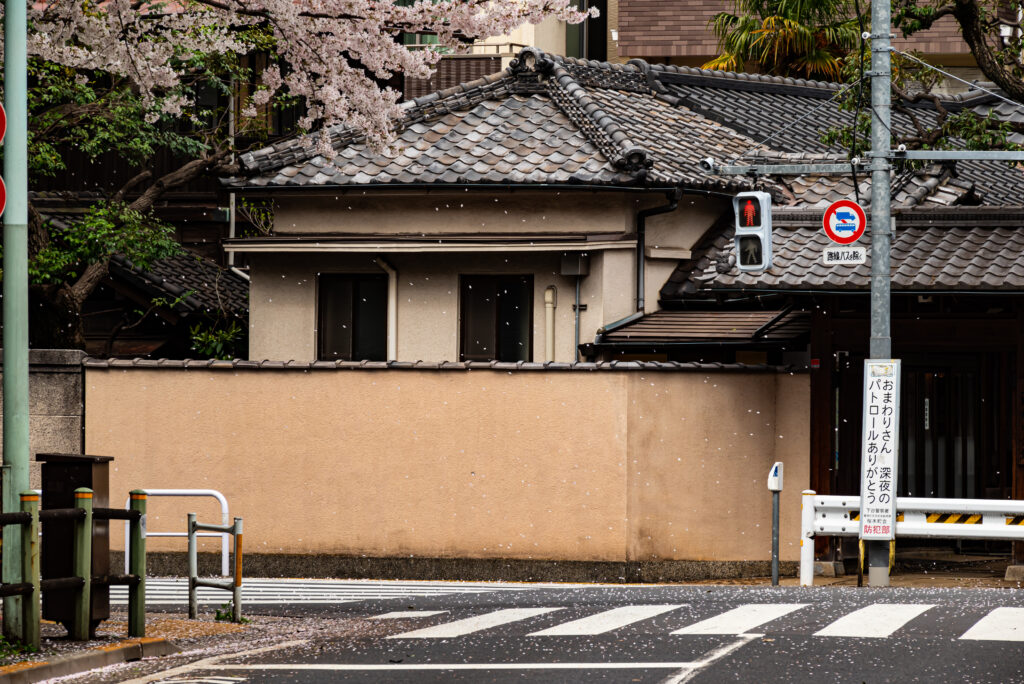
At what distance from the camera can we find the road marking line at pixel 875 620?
10609mm

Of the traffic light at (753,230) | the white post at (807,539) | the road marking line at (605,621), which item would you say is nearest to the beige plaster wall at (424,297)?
the traffic light at (753,230)

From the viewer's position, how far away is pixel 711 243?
22000 mm

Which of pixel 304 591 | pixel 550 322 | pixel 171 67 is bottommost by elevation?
pixel 304 591

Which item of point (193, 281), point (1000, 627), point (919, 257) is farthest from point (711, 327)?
point (193, 281)

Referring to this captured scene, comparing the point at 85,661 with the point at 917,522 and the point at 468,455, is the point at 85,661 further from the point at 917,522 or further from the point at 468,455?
the point at 917,522

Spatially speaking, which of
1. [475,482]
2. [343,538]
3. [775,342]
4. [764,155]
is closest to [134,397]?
[343,538]

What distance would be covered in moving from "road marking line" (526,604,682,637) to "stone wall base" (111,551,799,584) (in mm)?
4611

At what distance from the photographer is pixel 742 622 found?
1128cm

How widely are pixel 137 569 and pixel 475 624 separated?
268 centimetres

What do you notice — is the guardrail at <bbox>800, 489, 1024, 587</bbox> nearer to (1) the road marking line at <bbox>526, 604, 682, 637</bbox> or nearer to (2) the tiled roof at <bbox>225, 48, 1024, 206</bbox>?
(1) the road marking line at <bbox>526, 604, 682, 637</bbox>

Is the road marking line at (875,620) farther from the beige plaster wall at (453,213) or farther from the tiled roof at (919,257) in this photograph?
the beige plaster wall at (453,213)

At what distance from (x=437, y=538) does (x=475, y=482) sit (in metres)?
0.81

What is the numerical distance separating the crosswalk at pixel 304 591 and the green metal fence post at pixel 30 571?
4.65 m

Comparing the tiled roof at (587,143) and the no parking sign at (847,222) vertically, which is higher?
the tiled roof at (587,143)
